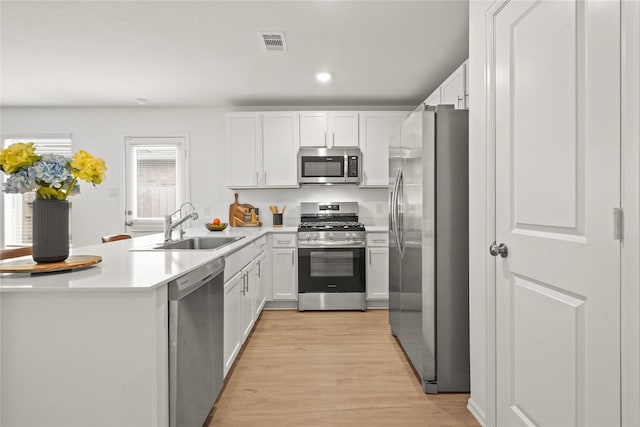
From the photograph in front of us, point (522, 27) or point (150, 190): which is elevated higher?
point (522, 27)

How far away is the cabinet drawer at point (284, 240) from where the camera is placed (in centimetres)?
411

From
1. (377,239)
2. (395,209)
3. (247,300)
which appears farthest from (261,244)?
(395,209)

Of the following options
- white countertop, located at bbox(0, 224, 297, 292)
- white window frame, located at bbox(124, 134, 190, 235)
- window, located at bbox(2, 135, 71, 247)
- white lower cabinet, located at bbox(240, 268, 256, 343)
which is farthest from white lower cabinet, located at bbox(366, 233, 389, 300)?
window, located at bbox(2, 135, 71, 247)

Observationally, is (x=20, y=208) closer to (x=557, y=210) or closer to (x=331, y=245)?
(x=331, y=245)

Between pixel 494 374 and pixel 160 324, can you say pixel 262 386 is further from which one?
pixel 494 374

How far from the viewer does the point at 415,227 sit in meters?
2.43

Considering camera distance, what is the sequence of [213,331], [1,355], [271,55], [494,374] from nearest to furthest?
[1,355] → [494,374] → [213,331] → [271,55]

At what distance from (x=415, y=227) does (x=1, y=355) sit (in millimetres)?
2140

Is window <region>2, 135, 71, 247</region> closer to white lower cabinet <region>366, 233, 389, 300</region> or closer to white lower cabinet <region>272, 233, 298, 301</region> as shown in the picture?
white lower cabinet <region>272, 233, 298, 301</region>

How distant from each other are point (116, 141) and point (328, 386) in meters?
4.35

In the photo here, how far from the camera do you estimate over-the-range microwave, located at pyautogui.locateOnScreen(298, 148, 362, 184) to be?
4.42m

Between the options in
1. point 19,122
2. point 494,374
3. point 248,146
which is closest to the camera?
point 494,374

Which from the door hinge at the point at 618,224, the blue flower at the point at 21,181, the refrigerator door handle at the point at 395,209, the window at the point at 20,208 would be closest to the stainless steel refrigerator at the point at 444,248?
the refrigerator door handle at the point at 395,209

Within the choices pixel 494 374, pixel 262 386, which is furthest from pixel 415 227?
pixel 262 386
